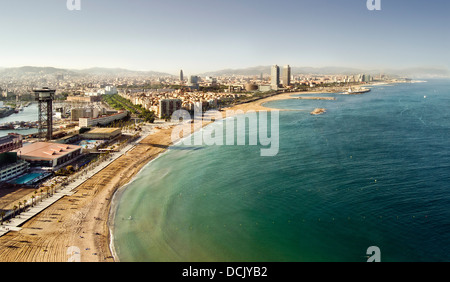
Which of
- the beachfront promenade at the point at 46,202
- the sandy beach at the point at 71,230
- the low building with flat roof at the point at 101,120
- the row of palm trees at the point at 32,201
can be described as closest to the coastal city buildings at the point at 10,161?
the row of palm trees at the point at 32,201

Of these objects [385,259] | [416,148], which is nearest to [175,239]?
[385,259]

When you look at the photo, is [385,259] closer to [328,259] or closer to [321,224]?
[328,259]

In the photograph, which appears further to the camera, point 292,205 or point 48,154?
point 48,154

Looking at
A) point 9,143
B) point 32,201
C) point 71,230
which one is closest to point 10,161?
point 9,143

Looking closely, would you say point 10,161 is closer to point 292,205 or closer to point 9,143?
point 9,143

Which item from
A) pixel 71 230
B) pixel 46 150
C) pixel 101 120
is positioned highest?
pixel 101 120

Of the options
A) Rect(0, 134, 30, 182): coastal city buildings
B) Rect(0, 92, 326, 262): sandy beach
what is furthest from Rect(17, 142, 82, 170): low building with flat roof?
Rect(0, 92, 326, 262): sandy beach

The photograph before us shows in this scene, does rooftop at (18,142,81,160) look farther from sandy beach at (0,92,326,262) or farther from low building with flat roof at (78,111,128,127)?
low building with flat roof at (78,111,128,127)

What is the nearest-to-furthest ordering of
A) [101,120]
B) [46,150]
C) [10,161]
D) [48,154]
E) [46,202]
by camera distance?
[46,202], [10,161], [48,154], [46,150], [101,120]
